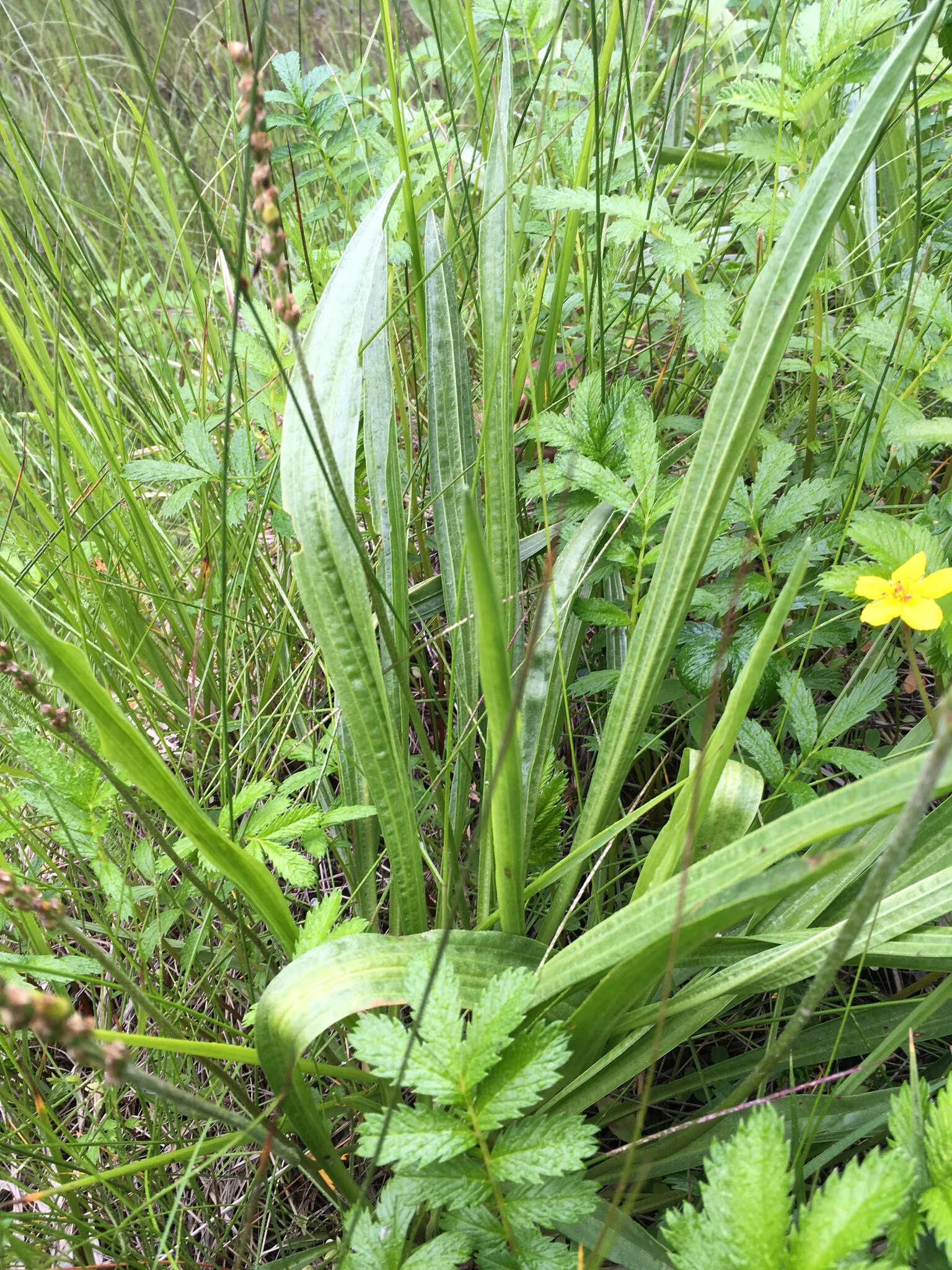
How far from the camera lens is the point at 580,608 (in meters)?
0.98

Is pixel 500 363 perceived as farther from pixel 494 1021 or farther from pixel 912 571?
pixel 494 1021

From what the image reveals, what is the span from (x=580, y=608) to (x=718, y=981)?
420 mm

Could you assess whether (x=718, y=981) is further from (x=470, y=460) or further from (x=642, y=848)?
(x=470, y=460)

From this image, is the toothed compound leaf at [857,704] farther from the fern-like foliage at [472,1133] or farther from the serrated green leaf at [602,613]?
the fern-like foliage at [472,1133]

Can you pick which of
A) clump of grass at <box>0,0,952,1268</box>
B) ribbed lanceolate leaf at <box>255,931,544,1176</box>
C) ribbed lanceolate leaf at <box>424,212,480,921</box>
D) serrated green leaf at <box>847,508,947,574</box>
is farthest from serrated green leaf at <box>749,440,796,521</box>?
ribbed lanceolate leaf at <box>255,931,544,1176</box>

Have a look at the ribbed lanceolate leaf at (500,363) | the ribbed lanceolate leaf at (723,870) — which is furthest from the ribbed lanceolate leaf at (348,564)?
the ribbed lanceolate leaf at (723,870)

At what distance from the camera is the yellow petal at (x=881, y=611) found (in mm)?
745

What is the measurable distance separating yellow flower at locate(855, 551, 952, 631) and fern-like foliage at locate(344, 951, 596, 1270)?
0.46m

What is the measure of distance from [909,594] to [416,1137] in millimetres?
624

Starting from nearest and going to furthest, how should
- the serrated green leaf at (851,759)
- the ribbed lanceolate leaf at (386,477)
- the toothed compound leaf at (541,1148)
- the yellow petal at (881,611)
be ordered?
1. the toothed compound leaf at (541,1148)
2. the yellow petal at (881,611)
3. the serrated green leaf at (851,759)
4. the ribbed lanceolate leaf at (386,477)

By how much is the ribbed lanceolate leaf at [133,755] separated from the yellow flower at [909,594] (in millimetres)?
584

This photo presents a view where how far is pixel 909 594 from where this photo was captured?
79 centimetres

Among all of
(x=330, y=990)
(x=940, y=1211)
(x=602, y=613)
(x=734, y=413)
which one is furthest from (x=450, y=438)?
(x=940, y=1211)

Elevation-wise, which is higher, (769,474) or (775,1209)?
(769,474)
